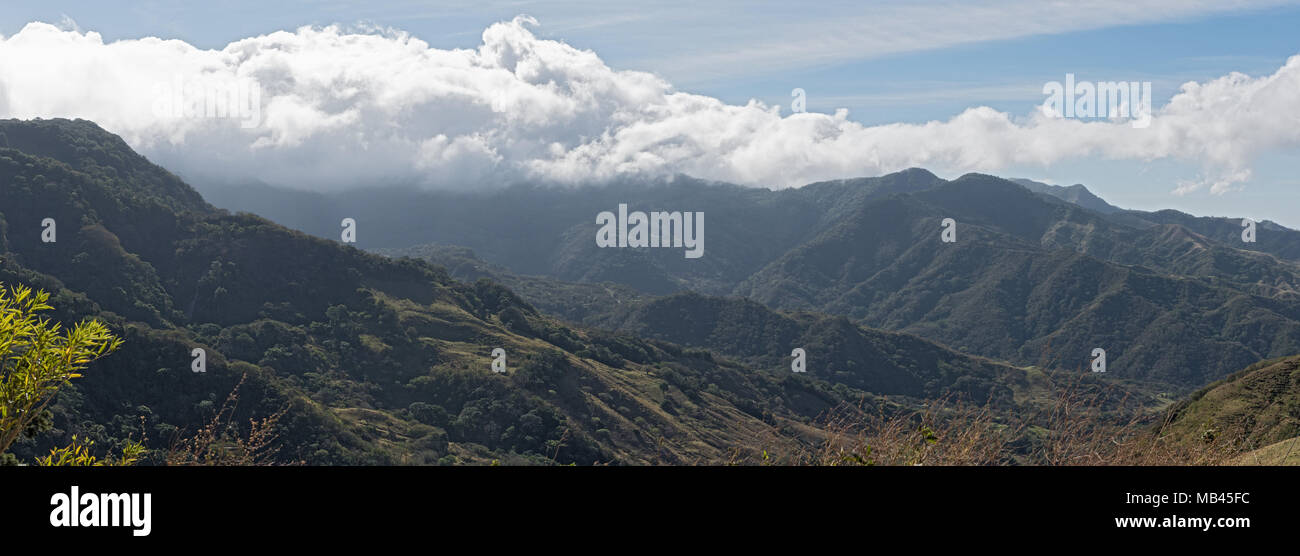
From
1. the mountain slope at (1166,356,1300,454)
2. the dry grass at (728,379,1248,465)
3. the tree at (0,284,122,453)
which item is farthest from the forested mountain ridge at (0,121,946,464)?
the dry grass at (728,379,1248,465)

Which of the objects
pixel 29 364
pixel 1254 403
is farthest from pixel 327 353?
pixel 29 364

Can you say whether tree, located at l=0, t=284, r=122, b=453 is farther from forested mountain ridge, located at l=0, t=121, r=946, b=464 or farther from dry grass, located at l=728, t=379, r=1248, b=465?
forested mountain ridge, located at l=0, t=121, r=946, b=464

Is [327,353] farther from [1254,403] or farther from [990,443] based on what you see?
[990,443]

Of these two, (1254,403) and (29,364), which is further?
(1254,403)

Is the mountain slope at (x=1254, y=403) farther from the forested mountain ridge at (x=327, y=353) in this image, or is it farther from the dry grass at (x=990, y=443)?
the forested mountain ridge at (x=327, y=353)

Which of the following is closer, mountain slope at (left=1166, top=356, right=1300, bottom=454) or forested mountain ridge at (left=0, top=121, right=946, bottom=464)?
mountain slope at (left=1166, top=356, right=1300, bottom=454)

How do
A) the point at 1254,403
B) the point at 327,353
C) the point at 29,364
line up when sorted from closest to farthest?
the point at 29,364 → the point at 1254,403 → the point at 327,353

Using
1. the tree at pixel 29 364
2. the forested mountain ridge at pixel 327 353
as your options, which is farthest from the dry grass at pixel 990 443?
the forested mountain ridge at pixel 327 353

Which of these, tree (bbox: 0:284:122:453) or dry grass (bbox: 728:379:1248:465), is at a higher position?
tree (bbox: 0:284:122:453)
